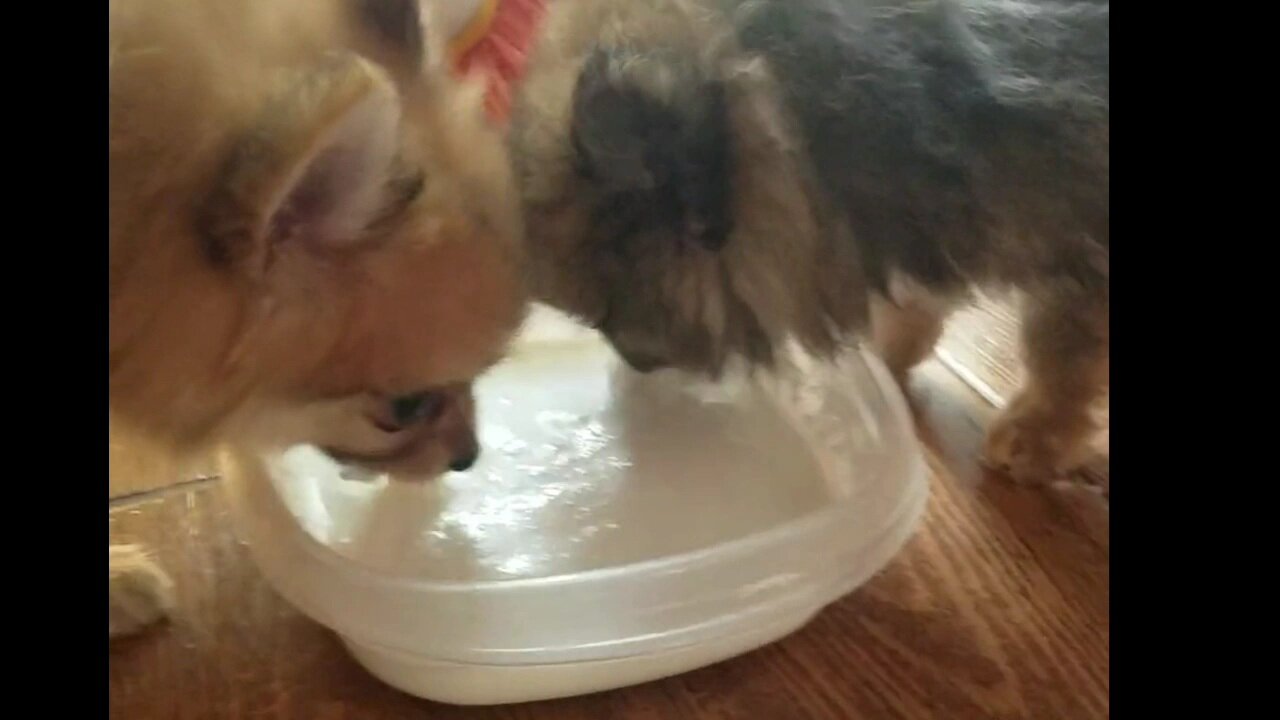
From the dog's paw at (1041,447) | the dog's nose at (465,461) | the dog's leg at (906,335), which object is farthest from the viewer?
the dog's leg at (906,335)

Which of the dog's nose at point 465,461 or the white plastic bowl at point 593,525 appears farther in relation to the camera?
the dog's nose at point 465,461

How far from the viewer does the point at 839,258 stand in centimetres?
128

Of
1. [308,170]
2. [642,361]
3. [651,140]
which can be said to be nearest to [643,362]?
[642,361]

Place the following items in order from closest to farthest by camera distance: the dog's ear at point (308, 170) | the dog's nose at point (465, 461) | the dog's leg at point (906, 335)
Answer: the dog's ear at point (308, 170) < the dog's nose at point (465, 461) < the dog's leg at point (906, 335)

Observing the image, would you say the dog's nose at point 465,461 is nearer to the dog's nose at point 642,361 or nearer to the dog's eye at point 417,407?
the dog's eye at point 417,407

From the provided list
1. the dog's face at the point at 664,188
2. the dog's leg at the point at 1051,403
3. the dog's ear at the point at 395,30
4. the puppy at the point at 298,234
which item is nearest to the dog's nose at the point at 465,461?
the puppy at the point at 298,234

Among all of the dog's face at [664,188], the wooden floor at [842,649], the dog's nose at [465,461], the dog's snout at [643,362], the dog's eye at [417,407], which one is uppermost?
the dog's face at [664,188]

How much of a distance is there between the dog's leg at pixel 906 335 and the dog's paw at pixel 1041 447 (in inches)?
6.7

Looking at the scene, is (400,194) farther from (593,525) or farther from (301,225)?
(593,525)

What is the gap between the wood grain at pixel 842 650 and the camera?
1079 mm

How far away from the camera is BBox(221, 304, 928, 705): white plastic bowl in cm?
104

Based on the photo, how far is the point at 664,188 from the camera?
1.20 metres

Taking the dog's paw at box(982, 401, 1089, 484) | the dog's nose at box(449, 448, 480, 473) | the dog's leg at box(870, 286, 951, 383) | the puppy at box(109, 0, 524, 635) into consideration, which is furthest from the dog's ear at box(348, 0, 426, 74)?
the dog's paw at box(982, 401, 1089, 484)

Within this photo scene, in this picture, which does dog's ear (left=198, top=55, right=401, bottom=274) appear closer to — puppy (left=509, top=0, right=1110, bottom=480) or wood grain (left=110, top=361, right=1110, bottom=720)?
puppy (left=509, top=0, right=1110, bottom=480)
